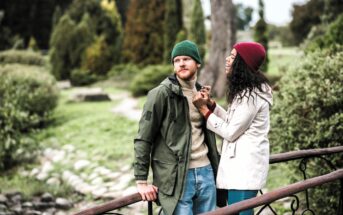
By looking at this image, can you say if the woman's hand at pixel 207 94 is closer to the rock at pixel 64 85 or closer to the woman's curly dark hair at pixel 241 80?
the woman's curly dark hair at pixel 241 80

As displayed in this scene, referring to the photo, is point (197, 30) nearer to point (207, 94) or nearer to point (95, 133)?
point (95, 133)

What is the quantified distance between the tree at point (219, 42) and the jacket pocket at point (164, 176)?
35.4 ft

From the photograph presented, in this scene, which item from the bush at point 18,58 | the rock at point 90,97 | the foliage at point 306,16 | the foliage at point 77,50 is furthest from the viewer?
the foliage at point 306,16

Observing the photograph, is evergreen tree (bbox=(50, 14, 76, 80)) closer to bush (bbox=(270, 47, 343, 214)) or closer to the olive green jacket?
bush (bbox=(270, 47, 343, 214))

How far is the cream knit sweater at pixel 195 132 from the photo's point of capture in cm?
291

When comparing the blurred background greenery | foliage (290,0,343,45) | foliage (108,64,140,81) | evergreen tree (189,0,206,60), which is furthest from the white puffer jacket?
foliage (290,0,343,45)

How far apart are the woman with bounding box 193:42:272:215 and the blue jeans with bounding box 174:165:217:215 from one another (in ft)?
0.22

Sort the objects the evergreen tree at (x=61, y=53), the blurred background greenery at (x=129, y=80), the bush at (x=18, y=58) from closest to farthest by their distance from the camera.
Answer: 1. the blurred background greenery at (x=129, y=80)
2. the bush at (x=18, y=58)
3. the evergreen tree at (x=61, y=53)

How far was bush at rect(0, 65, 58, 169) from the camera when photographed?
9818 millimetres

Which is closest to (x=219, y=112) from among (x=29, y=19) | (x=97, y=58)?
(x=97, y=58)

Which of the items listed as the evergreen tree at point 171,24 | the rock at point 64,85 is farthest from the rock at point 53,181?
the evergreen tree at point 171,24

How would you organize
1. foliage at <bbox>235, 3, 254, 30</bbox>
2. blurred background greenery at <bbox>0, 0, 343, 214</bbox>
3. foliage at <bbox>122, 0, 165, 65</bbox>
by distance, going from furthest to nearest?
1. foliage at <bbox>235, 3, 254, 30</bbox>
2. foliage at <bbox>122, 0, 165, 65</bbox>
3. blurred background greenery at <bbox>0, 0, 343, 214</bbox>

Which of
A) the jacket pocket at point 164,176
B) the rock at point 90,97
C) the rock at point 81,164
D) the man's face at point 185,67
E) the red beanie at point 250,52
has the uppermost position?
the red beanie at point 250,52

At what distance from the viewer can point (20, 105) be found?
455 inches
